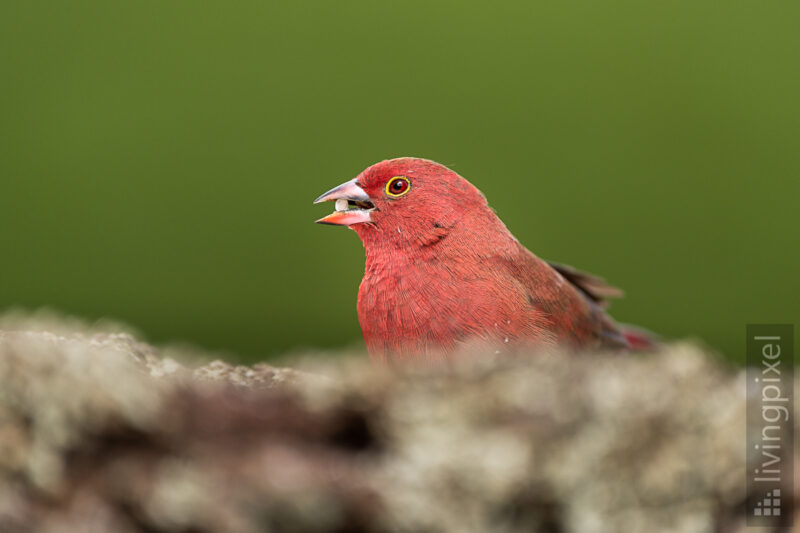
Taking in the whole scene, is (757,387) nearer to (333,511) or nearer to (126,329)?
(333,511)

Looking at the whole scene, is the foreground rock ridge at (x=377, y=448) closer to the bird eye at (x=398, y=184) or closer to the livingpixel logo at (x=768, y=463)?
the livingpixel logo at (x=768, y=463)

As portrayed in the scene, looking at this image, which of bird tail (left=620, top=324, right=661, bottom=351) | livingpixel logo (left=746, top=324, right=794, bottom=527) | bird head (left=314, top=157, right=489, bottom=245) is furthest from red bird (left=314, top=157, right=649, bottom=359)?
livingpixel logo (left=746, top=324, right=794, bottom=527)

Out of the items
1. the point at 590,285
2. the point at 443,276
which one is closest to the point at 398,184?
the point at 443,276

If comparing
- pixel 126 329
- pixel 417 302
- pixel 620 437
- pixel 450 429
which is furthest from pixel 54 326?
pixel 620 437

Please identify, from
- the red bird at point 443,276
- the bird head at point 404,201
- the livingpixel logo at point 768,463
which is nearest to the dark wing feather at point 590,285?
the red bird at point 443,276

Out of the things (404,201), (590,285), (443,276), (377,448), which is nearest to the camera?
(377,448)

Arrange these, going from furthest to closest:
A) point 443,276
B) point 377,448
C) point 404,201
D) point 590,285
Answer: point 590,285, point 404,201, point 443,276, point 377,448

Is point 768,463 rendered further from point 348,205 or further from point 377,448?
point 348,205
